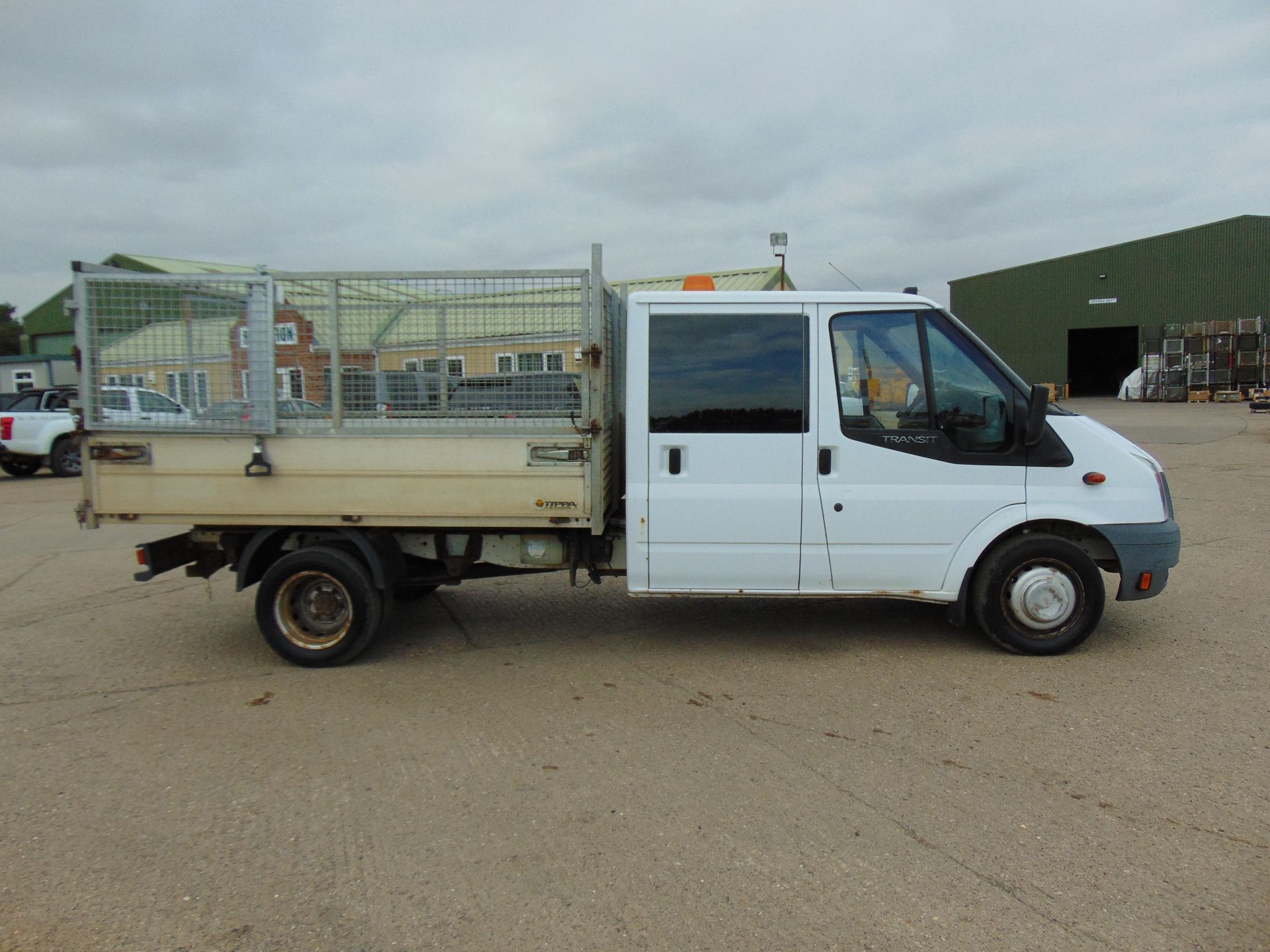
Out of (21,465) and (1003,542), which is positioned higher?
(21,465)

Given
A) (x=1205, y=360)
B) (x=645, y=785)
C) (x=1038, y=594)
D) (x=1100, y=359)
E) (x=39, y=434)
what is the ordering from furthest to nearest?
1. (x=1100, y=359)
2. (x=1205, y=360)
3. (x=39, y=434)
4. (x=1038, y=594)
5. (x=645, y=785)

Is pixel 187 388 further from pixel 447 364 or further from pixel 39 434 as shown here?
pixel 39 434

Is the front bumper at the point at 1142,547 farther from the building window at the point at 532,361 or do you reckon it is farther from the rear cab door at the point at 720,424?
the building window at the point at 532,361

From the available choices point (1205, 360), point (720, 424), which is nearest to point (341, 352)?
point (720, 424)

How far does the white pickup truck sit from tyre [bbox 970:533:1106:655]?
57.3ft

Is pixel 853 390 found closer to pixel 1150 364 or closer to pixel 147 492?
pixel 147 492

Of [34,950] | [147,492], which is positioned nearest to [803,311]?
[147,492]

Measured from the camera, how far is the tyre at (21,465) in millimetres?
17948

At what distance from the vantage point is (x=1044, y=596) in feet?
17.0

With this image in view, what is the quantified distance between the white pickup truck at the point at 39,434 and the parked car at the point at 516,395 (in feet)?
50.1

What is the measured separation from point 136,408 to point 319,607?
5.16 ft

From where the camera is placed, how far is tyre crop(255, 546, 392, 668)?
5.21m

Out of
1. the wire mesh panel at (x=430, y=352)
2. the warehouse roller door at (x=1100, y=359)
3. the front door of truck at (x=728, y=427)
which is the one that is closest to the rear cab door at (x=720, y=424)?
the front door of truck at (x=728, y=427)

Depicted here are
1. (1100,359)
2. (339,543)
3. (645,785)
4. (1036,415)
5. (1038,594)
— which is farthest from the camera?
(1100,359)
